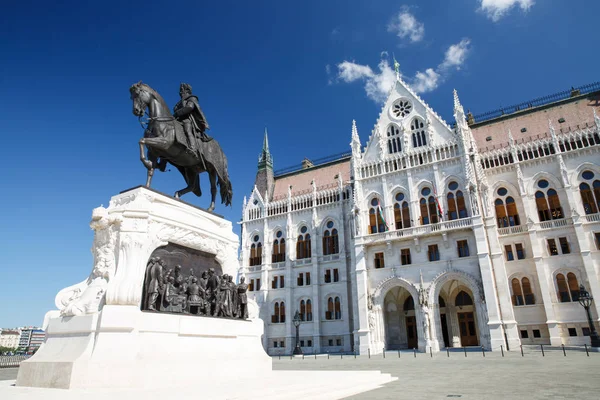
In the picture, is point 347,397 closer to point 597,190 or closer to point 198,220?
point 198,220

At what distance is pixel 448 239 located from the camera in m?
35.5

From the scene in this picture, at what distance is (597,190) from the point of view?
3338cm

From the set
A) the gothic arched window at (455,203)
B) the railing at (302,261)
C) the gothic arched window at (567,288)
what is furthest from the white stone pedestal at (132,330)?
the railing at (302,261)

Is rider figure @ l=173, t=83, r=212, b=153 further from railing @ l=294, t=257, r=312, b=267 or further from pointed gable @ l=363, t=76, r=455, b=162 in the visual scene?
railing @ l=294, t=257, r=312, b=267

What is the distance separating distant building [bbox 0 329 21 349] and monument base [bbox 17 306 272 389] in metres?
178

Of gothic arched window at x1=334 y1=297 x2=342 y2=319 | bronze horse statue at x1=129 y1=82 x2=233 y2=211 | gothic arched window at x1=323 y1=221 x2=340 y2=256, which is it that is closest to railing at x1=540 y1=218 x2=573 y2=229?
gothic arched window at x1=323 y1=221 x2=340 y2=256

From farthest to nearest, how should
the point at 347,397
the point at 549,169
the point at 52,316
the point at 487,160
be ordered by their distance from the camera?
the point at 487,160, the point at 549,169, the point at 52,316, the point at 347,397

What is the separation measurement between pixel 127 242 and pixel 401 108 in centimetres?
3898

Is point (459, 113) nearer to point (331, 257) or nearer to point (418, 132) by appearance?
point (418, 132)

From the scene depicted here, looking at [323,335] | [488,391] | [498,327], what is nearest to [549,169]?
[498,327]

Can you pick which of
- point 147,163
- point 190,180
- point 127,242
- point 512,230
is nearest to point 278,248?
point 512,230

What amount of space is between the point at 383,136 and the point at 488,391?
118ft

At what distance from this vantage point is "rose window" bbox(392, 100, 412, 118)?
1668 inches

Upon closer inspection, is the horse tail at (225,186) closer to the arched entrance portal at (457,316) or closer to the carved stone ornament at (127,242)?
the carved stone ornament at (127,242)
